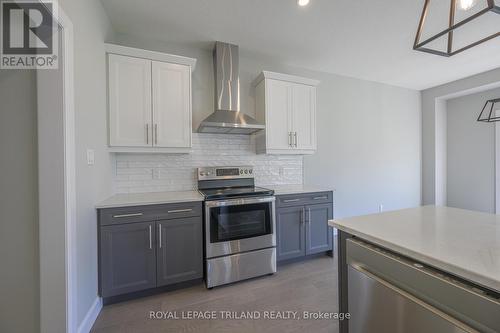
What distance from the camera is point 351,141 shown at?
3777mm

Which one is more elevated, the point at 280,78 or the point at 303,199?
the point at 280,78

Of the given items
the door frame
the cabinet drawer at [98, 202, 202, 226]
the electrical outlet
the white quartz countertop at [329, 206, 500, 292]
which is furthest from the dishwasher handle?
the electrical outlet

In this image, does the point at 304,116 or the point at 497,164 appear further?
the point at 497,164

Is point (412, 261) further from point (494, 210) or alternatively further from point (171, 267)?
point (494, 210)

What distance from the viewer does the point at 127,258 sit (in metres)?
1.94

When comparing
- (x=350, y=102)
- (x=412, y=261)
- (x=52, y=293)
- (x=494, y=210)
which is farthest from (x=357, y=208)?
(x=52, y=293)

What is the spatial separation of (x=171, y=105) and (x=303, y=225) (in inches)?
83.2

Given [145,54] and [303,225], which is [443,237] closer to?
[303,225]

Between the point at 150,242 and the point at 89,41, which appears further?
the point at 150,242

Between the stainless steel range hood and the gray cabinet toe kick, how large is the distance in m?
1.10

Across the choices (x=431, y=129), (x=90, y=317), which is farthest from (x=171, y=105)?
(x=431, y=129)

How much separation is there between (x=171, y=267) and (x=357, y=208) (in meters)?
3.21

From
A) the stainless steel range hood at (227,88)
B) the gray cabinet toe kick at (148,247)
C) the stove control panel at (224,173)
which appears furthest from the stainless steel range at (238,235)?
the stainless steel range hood at (227,88)

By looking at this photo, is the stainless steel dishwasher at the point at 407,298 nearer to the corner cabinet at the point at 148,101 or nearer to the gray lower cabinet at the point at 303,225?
the gray lower cabinet at the point at 303,225
